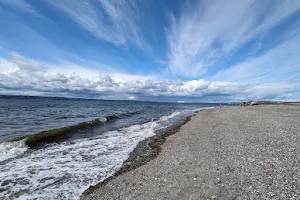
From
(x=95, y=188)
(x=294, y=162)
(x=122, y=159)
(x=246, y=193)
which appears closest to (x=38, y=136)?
(x=122, y=159)

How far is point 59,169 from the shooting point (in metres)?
8.38

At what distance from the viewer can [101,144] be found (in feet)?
43.1

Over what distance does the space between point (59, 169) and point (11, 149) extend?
6.06 meters

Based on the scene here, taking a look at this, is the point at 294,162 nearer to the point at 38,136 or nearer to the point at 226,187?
the point at 226,187

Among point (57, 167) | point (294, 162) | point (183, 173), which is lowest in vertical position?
point (57, 167)

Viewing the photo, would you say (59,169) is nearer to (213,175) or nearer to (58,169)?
(58,169)

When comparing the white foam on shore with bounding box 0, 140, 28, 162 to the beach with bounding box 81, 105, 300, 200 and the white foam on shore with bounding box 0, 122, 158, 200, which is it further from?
the beach with bounding box 81, 105, 300, 200

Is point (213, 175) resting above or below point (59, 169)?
above

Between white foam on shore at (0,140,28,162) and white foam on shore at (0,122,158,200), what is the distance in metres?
0.07

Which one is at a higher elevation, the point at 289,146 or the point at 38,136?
the point at 289,146

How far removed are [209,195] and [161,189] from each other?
170 cm

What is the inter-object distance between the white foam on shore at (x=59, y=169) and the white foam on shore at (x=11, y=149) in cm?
7

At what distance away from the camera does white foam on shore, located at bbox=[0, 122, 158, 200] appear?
250 inches

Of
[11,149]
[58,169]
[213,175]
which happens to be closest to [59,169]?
[58,169]
